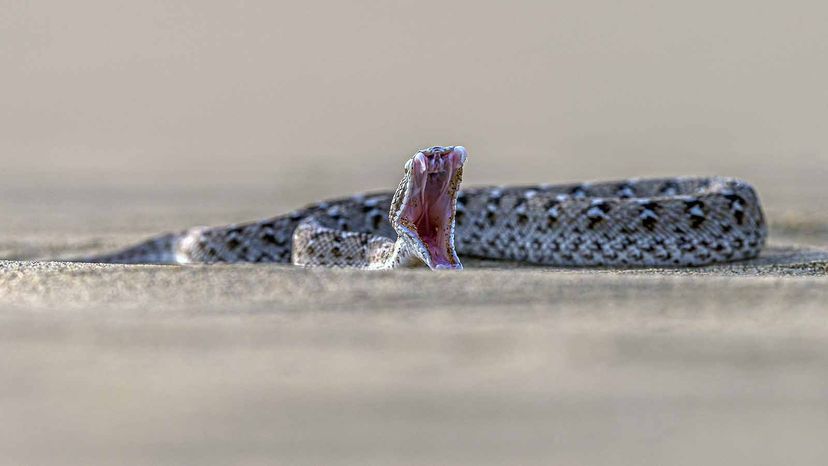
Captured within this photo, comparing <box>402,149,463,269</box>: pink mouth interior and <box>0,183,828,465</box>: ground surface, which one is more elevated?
<box>402,149,463,269</box>: pink mouth interior

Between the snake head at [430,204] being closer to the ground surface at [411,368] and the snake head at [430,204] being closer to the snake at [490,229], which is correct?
the snake at [490,229]

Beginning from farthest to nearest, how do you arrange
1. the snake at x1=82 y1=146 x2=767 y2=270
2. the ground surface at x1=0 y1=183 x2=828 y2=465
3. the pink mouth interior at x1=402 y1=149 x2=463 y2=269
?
the snake at x1=82 y1=146 x2=767 y2=270 → the pink mouth interior at x1=402 y1=149 x2=463 y2=269 → the ground surface at x1=0 y1=183 x2=828 y2=465

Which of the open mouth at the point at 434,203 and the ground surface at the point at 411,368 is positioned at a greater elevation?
the open mouth at the point at 434,203

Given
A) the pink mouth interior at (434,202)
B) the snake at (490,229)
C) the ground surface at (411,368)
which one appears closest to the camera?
the ground surface at (411,368)

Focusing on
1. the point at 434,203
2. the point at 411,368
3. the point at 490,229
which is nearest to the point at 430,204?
the point at 434,203

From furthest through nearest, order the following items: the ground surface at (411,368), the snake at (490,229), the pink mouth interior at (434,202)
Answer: the snake at (490,229) → the pink mouth interior at (434,202) → the ground surface at (411,368)

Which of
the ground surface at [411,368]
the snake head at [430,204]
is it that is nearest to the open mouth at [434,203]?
the snake head at [430,204]

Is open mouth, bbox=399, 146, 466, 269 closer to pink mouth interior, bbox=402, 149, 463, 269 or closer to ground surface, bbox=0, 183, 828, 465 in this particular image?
pink mouth interior, bbox=402, 149, 463, 269

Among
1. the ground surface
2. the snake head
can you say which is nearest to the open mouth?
the snake head

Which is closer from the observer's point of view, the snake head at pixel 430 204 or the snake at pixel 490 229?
the snake head at pixel 430 204

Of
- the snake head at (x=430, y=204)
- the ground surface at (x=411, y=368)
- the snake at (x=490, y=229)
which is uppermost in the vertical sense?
the snake head at (x=430, y=204)
